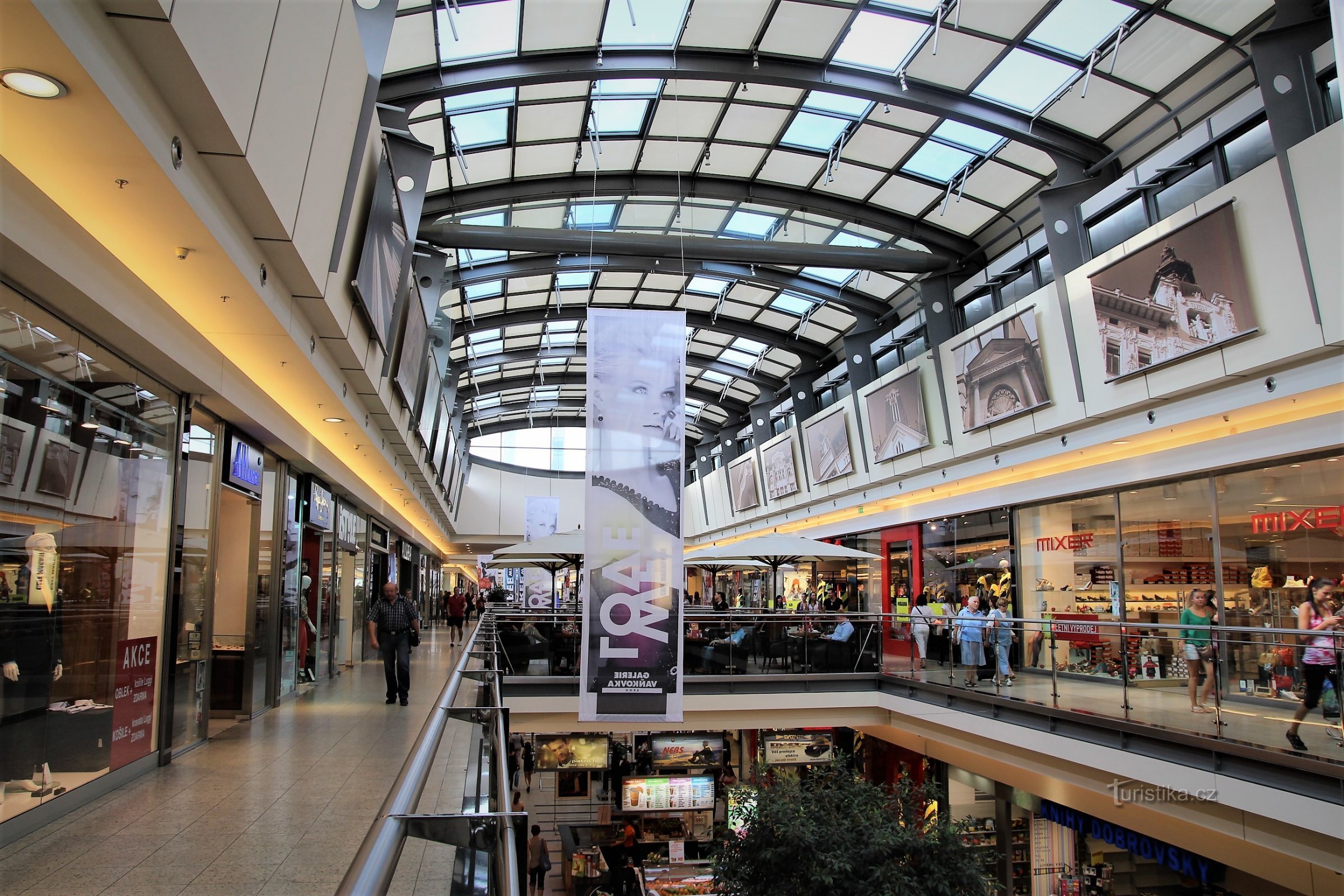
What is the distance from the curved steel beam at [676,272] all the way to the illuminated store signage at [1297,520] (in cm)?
1239

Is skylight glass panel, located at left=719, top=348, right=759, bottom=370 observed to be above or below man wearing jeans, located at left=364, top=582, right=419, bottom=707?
above

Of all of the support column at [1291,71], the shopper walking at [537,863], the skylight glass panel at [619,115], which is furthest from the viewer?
the shopper walking at [537,863]

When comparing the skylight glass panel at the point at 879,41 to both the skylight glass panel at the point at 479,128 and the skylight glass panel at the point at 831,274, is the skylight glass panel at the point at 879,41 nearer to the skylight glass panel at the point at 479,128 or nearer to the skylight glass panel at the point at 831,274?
the skylight glass panel at the point at 479,128

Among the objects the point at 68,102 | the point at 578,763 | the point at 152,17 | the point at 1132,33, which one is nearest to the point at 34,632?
the point at 68,102

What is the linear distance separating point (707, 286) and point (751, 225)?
461 centimetres

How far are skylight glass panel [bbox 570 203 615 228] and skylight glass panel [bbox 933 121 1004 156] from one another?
7.05 metres

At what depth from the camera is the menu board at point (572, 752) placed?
15320mm

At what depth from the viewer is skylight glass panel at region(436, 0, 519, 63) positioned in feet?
38.2

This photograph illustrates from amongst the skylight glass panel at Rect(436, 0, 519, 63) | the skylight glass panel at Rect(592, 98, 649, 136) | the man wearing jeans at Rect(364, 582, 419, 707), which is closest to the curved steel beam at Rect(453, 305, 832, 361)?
the skylight glass panel at Rect(592, 98, 649, 136)

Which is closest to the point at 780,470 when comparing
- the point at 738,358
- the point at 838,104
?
the point at 738,358

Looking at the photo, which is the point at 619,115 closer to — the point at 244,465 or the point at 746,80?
the point at 746,80

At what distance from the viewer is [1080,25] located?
39.4 ft

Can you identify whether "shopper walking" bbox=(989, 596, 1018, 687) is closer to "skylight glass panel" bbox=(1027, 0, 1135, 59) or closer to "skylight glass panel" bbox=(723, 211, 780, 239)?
"skylight glass panel" bbox=(1027, 0, 1135, 59)

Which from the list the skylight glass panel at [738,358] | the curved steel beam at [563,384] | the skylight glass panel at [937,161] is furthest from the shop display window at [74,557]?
the curved steel beam at [563,384]
